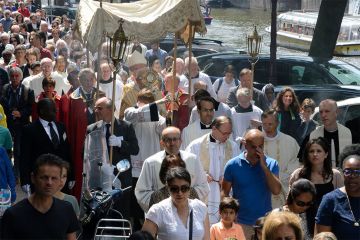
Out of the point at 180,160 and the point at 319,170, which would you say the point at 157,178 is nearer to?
the point at 180,160

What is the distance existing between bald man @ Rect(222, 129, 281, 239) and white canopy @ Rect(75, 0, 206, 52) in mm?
4232

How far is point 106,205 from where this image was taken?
9.73m

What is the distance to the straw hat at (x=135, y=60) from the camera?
710 inches

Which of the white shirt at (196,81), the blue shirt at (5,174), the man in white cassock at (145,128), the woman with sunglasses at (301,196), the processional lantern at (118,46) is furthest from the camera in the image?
the white shirt at (196,81)

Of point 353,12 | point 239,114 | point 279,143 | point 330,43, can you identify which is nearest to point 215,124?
point 279,143

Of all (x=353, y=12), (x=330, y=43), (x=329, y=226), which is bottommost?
(x=353, y=12)

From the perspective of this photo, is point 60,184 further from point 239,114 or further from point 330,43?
point 330,43

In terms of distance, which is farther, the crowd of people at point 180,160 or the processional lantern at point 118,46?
the processional lantern at point 118,46

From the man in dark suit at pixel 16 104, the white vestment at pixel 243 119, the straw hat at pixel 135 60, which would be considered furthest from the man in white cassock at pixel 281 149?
the straw hat at pixel 135 60

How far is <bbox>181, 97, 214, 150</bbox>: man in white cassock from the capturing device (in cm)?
1141

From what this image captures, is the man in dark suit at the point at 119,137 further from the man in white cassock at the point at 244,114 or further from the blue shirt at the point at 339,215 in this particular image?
the blue shirt at the point at 339,215

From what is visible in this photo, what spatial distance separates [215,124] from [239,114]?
239cm

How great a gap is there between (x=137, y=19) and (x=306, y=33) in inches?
1119

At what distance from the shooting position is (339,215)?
26.3 feet
